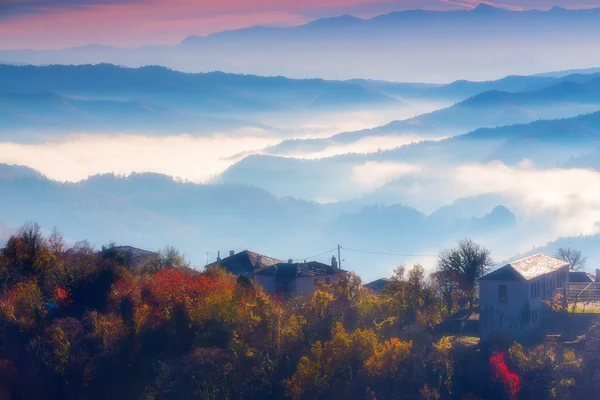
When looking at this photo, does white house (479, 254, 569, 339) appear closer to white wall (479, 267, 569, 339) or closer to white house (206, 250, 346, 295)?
white wall (479, 267, 569, 339)

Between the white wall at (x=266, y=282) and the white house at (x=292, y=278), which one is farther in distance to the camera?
the white wall at (x=266, y=282)

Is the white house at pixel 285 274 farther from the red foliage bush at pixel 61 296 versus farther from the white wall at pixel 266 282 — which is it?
the red foliage bush at pixel 61 296

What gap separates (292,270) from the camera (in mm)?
59406

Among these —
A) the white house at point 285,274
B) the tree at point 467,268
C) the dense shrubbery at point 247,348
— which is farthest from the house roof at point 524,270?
the white house at point 285,274

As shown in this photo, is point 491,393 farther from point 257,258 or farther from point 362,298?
point 257,258

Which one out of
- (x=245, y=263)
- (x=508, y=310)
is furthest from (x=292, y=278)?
(x=508, y=310)

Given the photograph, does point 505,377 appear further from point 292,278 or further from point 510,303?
point 292,278

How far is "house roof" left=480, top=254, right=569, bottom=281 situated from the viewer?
45.5 metres

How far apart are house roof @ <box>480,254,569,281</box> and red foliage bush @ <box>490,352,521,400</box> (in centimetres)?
501

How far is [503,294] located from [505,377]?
5.49m

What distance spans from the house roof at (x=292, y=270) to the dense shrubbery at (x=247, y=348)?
27.3 ft

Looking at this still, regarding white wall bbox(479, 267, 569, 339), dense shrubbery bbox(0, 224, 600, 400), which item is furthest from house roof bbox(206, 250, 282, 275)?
white wall bbox(479, 267, 569, 339)

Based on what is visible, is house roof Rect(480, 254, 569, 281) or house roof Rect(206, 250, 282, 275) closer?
house roof Rect(480, 254, 569, 281)

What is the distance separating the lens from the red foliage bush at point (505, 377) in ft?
134
